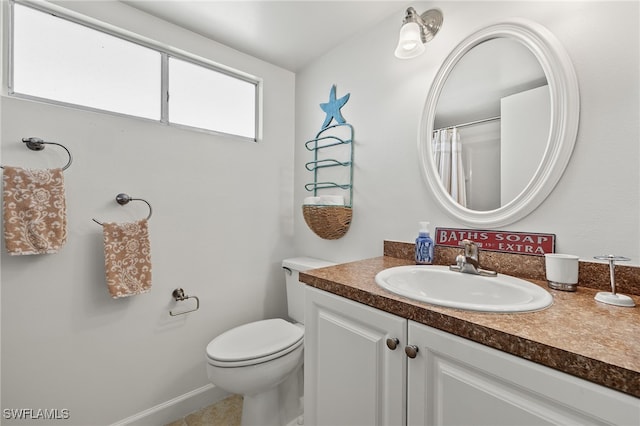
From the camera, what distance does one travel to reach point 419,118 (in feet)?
4.45

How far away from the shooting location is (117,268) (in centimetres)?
133

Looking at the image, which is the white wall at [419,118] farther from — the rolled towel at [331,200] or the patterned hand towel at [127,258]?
the patterned hand towel at [127,258]

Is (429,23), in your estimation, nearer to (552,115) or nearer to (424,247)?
(552,115)

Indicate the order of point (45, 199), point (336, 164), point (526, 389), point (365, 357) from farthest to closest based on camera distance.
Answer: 1. point (336, 164)
2. point (45, 199)
3. point (365, 357)
4. point (526, 389)

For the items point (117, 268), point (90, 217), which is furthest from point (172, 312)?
point (90, 217)

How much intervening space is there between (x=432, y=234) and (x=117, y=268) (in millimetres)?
1544

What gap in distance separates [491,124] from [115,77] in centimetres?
188

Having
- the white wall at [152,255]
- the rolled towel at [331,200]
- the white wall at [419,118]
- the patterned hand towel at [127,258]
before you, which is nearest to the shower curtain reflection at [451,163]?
the white wall at [419,118]

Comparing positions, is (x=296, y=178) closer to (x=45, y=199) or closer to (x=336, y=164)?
(x=336, y=164)

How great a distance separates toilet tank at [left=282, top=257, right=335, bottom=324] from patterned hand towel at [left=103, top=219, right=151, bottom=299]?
2.67 ft

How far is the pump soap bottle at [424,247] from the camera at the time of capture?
1.23m

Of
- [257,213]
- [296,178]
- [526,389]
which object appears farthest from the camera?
[296,178]

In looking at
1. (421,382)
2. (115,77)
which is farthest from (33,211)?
(421,382)

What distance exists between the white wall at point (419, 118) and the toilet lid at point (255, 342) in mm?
555
